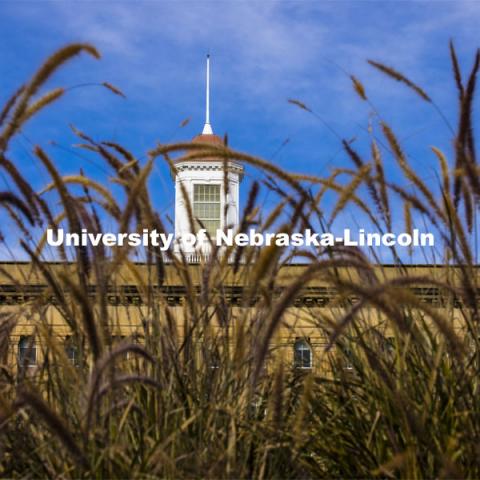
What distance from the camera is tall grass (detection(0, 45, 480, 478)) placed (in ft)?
10.5

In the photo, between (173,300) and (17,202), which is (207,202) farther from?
(17,202)

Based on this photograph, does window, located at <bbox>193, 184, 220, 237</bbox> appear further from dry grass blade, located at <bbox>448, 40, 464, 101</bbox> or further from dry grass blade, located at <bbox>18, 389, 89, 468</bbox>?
dry grass blade, located at <bbox>18, 389, 89, 468</bbox>

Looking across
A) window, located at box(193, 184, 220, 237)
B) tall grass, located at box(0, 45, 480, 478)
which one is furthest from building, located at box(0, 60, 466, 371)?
window, located at box(193, 184, 220, 237)

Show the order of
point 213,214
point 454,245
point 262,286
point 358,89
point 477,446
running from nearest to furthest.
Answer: point 477,446
point 262,286
point 454,245
point 358,89
point 213,214

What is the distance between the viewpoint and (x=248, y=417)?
3.60 metres

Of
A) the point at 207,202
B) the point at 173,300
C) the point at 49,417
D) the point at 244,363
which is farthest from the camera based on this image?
the point at 207,202

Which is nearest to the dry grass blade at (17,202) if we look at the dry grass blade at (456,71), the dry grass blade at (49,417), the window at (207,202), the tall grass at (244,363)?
the tall grass at (244,363)

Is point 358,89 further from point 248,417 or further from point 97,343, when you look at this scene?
point 97,343

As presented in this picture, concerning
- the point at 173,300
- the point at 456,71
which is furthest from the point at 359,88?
the point at 173,300

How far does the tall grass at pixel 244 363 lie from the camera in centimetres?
321

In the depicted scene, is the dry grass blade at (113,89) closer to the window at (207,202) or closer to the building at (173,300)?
the building at (173,300)

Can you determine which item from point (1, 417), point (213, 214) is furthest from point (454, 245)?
point (213, 214)

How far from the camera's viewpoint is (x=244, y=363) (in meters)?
3.70

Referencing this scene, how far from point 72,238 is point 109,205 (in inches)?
22.9
